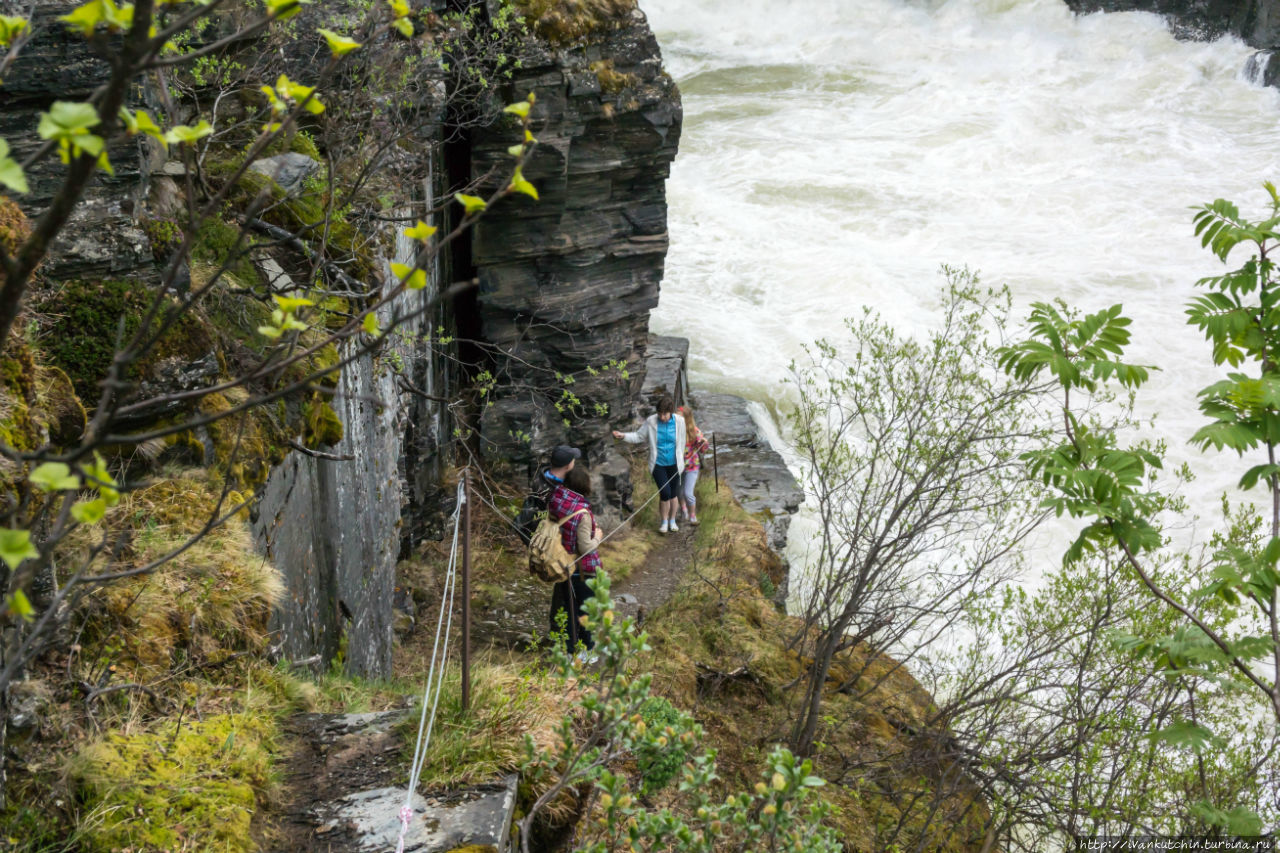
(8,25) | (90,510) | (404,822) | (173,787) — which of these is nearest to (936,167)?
(404,822)

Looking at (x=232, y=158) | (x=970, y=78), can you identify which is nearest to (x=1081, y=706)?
(x=232, y=158)

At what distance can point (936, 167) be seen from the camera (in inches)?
1011

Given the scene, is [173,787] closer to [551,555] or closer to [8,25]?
[8,25]

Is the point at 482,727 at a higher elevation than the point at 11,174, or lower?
lower

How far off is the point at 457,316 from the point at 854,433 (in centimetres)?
676

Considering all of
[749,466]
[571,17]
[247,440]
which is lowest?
[749,466]

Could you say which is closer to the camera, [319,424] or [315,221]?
[319,424]

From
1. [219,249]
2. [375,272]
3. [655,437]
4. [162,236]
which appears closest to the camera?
[162,236]

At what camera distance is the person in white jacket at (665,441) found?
11.5 m

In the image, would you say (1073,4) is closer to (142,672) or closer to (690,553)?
(690,553)

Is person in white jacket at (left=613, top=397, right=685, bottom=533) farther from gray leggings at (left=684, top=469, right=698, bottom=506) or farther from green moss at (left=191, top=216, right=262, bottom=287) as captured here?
green moss at (left=191, top=216, right=262, bottom=287)

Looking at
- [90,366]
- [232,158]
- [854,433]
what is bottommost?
[854,433]

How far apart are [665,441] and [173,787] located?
8.44m

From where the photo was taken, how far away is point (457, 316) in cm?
1320
